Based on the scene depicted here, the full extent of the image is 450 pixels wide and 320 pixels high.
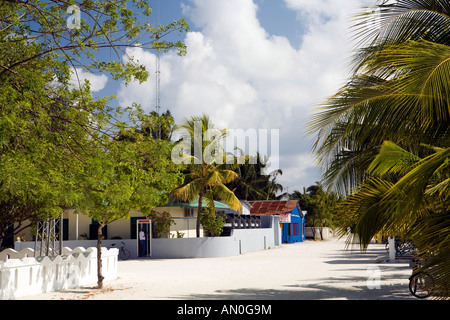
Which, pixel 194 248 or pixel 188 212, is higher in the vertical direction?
pixel 188 212

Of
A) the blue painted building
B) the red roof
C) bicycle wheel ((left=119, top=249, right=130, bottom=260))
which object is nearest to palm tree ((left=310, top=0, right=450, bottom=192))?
bicycle wheel ((left=119, top=249, right=130, bottom=260))

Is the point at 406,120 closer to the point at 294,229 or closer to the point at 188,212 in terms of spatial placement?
the point at 188,212

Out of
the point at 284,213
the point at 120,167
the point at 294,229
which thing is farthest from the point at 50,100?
the point at 294,229

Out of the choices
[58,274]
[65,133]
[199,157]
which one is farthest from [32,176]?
[199,157]

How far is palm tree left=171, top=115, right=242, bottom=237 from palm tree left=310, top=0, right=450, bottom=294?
1962 cm

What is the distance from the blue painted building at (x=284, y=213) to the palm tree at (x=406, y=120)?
34.6 m

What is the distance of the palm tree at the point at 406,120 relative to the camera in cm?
568

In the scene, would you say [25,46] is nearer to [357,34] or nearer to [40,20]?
[40,20]

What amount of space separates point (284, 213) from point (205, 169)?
17.8m

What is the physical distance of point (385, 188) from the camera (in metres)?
7.80

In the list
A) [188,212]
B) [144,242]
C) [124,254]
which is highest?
[188,212]

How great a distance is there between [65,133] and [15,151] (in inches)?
64.2

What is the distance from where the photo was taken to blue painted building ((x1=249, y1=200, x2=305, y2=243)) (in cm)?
4531

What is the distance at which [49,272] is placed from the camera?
13.3 metres
